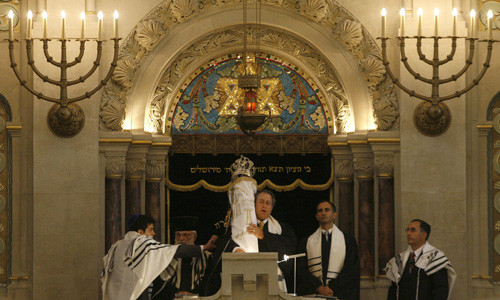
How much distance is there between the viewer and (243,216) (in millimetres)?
10508

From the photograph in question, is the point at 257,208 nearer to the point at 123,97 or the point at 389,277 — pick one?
the point at 389,277

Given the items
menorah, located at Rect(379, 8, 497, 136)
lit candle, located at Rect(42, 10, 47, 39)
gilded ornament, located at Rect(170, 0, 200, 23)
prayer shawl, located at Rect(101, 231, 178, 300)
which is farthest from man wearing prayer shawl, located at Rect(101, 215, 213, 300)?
gilded ornament, located at Rect(170, 0, 200, 23)

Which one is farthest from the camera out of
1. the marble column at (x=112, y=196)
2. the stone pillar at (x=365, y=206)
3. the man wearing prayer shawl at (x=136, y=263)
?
the stone pillar at (x=365, y=206)

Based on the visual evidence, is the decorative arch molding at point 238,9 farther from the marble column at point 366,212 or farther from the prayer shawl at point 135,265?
the prayer shawl at point 135,265

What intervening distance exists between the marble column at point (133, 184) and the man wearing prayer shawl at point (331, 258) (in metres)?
1.84

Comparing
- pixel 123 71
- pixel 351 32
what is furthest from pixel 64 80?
pixel 351 32

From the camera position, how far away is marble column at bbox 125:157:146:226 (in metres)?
12.2

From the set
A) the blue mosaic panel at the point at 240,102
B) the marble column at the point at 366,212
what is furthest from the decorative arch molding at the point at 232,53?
the marble column at the point at 366,212

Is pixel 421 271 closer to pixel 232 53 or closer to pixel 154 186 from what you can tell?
pixel 154 186

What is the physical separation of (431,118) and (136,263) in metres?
3.31

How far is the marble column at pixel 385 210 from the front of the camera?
12055 millimetres

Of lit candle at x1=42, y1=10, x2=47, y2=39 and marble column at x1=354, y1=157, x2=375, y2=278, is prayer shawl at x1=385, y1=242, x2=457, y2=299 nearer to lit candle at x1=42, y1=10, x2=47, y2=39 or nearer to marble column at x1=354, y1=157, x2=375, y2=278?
marble column at x1=354, y1=157, x2=375, y2=278

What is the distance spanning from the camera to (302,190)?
12633 mm

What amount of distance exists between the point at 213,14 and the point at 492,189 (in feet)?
10.8
